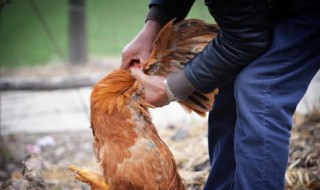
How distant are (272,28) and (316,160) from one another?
77.6 inches

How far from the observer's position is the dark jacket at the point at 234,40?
2.03 meters

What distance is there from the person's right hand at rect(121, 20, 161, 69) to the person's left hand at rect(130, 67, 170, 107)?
277 millimetres

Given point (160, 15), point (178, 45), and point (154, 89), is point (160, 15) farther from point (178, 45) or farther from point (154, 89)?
point (154, 89)

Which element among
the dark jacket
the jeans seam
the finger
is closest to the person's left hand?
the finger

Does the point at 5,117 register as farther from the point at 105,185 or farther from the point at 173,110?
the point at 105,185

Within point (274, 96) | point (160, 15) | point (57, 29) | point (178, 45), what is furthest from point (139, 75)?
point (57, 29)

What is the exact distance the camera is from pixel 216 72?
223cm

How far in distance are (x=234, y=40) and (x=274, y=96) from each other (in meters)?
0.32

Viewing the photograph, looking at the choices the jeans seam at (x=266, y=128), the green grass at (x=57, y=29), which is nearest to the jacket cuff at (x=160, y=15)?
the jeans seam at (x=266, y=128)

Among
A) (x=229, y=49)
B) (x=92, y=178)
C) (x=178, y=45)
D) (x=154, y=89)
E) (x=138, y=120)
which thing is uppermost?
(x=229, y=49)

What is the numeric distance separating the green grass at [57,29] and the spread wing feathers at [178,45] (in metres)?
9.01

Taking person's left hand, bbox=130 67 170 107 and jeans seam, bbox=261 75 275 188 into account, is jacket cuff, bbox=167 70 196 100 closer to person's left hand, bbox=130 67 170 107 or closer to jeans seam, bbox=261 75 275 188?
person's left hand, bbox=130 67 170 107

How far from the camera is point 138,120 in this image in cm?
270

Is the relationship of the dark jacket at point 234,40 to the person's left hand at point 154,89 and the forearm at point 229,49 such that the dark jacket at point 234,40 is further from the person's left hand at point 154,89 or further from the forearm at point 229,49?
the person's left hand at point 154,89
